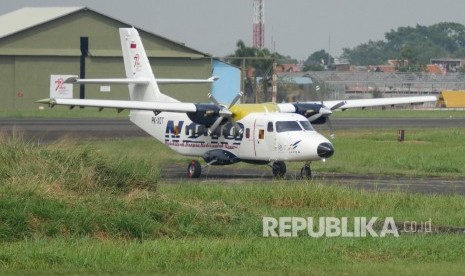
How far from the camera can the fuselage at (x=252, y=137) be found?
32312 millimetres

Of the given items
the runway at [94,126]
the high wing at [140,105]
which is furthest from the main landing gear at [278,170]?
the runway at [94,126]

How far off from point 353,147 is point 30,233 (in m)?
29.7

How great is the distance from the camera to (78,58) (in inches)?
3455

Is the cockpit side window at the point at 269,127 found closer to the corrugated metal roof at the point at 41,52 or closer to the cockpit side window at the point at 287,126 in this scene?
the cockpit side window at the point at 287,126

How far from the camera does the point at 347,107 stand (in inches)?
1516

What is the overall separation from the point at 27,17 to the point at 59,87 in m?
16.5

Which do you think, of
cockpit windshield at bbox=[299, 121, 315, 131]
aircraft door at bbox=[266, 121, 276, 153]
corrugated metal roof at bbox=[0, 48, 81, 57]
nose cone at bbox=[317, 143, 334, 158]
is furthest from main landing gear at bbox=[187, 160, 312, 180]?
corrugated metal roof at bbox=[0, 48, 81, 57]

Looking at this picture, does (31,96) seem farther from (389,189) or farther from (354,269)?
(354,269)

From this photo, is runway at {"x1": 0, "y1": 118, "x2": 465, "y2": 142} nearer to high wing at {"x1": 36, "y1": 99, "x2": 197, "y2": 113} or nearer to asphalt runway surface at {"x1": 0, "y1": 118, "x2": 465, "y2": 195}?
asphalt runway surface at {"x1": 0, "y1": 118, "x2": 465, "y2": 195}

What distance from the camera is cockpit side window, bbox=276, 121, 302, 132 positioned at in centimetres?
3306

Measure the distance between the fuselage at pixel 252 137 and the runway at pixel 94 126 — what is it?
1015cm

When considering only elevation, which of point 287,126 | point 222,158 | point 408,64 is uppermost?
point 408,64

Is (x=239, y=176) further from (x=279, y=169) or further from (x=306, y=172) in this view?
(x=306, y=172)

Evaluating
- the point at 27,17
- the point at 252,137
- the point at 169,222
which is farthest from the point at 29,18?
the point at 169,222
